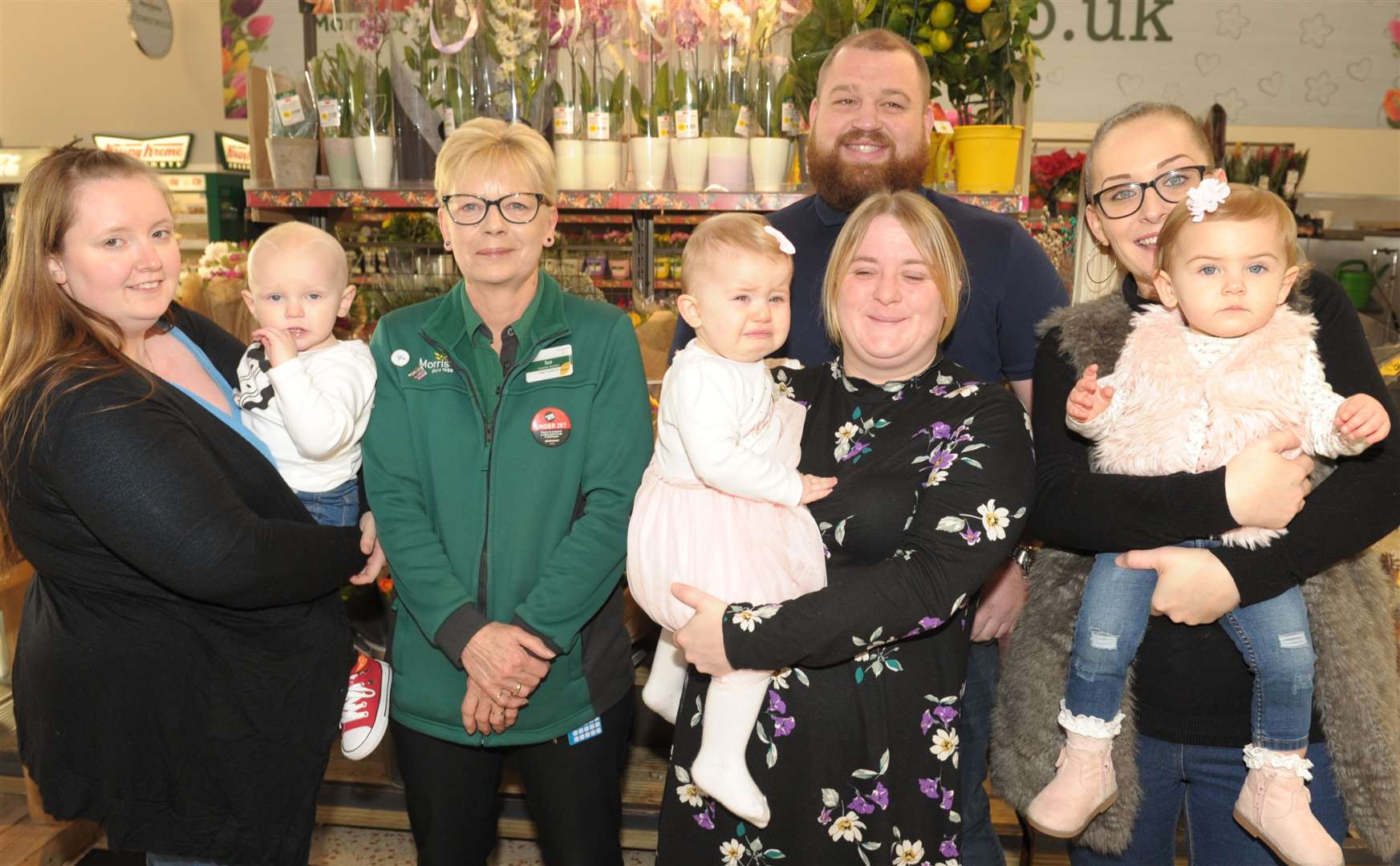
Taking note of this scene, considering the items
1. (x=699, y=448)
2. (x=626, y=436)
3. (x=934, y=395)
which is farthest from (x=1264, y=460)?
(x=626, y=436)

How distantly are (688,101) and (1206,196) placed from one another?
1.98 meters

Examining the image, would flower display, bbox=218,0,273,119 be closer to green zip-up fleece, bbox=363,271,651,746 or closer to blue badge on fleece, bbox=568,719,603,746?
green zip-up fleece, bbox=363,271,651,746

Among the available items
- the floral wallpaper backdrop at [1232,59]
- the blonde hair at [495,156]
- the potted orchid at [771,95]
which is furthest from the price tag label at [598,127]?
the floral wallpaper backdrop at [1232,59]

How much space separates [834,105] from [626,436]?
1.08 m

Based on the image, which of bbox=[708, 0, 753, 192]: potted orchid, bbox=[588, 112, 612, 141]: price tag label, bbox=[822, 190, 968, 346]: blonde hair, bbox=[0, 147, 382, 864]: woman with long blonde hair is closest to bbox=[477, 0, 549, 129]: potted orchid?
bbox=[588, 112, 612, 141]: price tag label

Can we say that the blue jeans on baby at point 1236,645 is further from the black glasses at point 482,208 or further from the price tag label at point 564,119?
the price tag label at point 564,119

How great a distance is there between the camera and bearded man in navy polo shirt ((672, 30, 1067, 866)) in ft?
7.33

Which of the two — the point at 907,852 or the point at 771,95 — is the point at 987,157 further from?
the point at 907,852

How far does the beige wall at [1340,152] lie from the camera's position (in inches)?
299

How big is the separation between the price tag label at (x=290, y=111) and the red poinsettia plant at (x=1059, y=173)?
9.49ft

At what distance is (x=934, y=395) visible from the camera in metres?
1.79

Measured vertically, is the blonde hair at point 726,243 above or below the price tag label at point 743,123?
below

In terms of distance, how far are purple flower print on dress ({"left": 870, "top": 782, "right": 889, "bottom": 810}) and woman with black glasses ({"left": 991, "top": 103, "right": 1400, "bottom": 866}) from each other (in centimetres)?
30

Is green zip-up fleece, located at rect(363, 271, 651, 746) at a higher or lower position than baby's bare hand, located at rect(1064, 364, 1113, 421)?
lower
